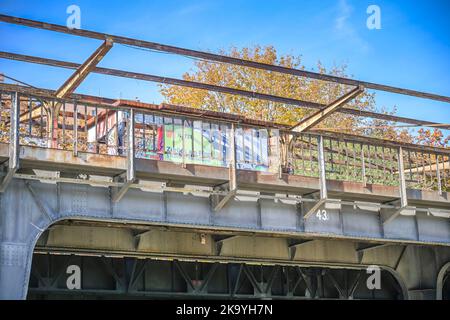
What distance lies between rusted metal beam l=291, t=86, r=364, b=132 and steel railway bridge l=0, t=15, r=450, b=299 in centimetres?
8

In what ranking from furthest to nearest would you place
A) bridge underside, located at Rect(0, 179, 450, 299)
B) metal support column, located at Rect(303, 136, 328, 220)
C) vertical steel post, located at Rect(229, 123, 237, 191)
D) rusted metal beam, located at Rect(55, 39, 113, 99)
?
metal support column, located at Rect(303, 136, 328, 220) < rusted metal beam, located at Rect(55, 39, 113, 99) < vertical steel post, located at Rect(229, 123, 237, 191) < bridge underside, located at Rect(0, 179, 450, 299)

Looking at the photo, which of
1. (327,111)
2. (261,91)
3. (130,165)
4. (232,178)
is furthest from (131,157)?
(261,91)

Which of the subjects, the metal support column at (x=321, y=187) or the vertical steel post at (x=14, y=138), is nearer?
the vertical steel post at (x=14, y=138)

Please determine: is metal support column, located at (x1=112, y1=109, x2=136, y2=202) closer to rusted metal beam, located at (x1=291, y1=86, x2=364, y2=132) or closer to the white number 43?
the white number 43

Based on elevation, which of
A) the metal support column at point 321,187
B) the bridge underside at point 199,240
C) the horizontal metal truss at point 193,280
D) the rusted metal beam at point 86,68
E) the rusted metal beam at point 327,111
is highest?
the rusted metal beam at point 86,68

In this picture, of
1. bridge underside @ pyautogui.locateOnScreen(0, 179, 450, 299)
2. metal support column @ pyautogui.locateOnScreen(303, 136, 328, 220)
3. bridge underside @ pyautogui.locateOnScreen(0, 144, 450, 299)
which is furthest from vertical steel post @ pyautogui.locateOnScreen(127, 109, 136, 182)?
metal support column @ pyautogui.locateOnScreen(303, 136, 328, 220)

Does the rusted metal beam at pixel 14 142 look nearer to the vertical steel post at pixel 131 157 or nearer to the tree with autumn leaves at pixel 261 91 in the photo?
the vertical steel post at pixel 131 157

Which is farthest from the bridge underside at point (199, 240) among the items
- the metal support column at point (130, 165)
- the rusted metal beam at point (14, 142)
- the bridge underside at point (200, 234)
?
the rusted metal beam at point (14, 142)

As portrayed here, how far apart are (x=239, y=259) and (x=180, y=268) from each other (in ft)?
8.23

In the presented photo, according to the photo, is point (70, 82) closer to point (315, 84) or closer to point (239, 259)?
point (239, 259)

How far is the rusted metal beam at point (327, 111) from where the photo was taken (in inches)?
1110

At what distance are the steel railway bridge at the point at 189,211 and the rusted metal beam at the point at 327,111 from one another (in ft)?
0.25

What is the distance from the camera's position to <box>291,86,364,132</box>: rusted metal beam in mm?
28188
